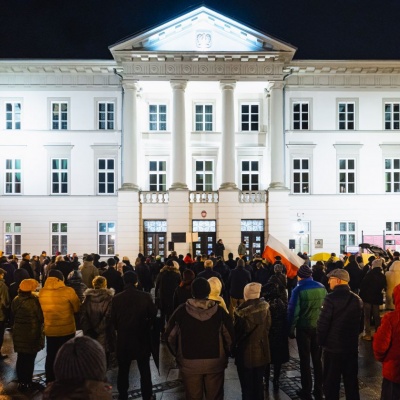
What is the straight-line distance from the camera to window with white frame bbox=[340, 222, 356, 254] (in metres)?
33.7

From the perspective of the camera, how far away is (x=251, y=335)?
687 centimetres

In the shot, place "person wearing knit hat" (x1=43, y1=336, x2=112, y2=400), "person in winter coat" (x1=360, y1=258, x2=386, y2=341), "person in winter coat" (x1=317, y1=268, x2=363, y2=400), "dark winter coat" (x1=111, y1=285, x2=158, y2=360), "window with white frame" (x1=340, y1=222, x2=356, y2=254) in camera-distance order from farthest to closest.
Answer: "window with white frame" (x1=340, y1=222, x2=356, y2=254) < "person in winter coat" (x1=360, y1=258, x2=386, y2=341) < "dark winter coat" (x1=111, y1=285, x2=158, y2=360) < "person in winter coat" (x1=317, y1=268, x2=363, y2=400) < "person wearing knit hat" (x1=43, y1=336, x2=112, y2=400)

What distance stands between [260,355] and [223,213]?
24.9m

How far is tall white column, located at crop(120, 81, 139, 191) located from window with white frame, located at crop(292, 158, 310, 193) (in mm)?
10383

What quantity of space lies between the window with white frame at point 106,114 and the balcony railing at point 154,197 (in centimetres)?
528

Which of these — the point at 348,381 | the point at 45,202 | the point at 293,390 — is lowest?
the point at 293,390

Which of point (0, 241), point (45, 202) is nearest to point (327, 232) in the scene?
point (45, 202)

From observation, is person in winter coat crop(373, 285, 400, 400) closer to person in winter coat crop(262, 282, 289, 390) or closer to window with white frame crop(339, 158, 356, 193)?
person in winter coat crop(262, 282, 289, 390)

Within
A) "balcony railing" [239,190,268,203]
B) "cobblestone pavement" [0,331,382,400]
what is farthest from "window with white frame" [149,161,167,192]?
"cobblestone pavement" [0,331,382,400]

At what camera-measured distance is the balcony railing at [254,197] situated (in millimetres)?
32156

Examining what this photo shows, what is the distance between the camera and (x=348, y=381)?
7.14 metres

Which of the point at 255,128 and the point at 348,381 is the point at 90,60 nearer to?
the point at 255,128

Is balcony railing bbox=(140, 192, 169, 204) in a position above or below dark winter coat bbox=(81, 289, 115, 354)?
above

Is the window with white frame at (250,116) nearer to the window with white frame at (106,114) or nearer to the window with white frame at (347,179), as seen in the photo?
the window with white frame at (347,179)
